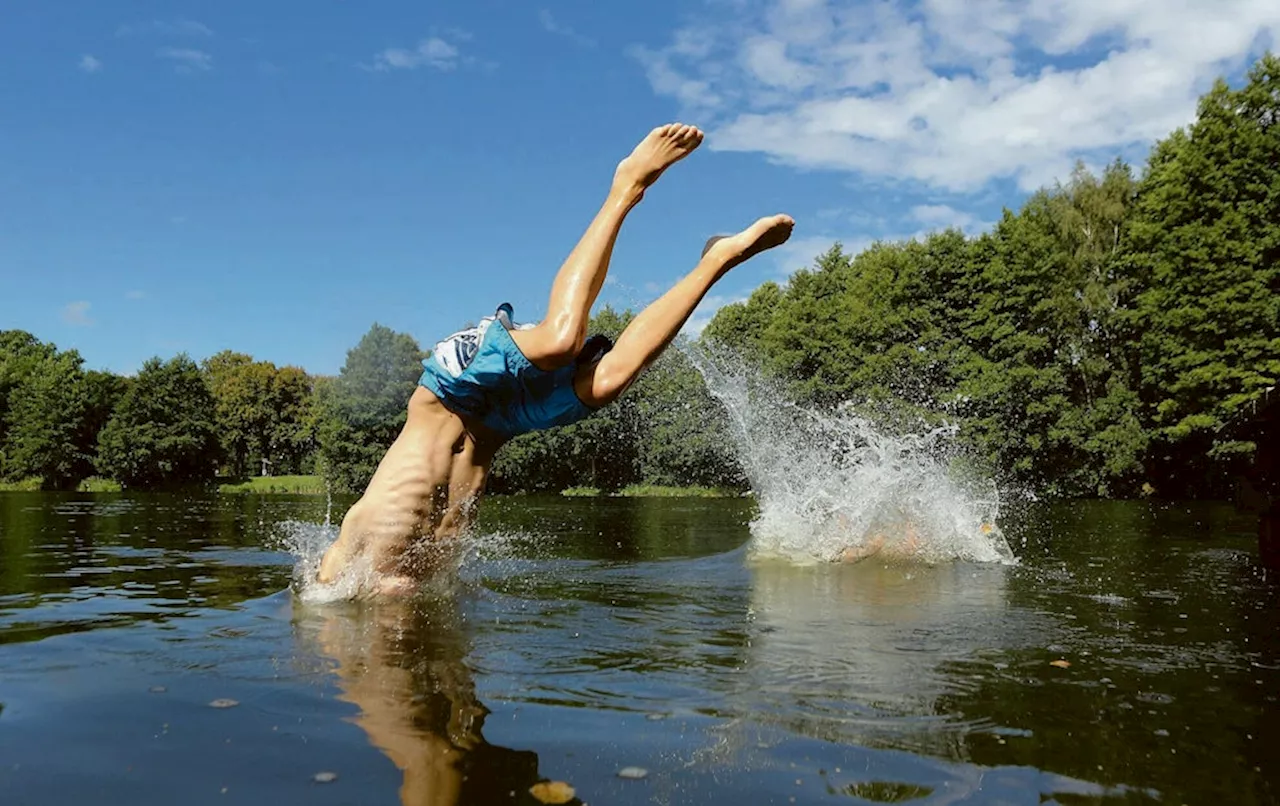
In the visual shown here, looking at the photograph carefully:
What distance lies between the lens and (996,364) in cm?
4041

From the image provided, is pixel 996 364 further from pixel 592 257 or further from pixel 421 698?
pixel 421 698

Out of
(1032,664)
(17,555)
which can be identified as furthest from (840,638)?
(17,555)

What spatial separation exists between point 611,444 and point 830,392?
51.2 feet

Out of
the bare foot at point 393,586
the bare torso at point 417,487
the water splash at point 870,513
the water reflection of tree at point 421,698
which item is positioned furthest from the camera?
the water splash at point 870,513

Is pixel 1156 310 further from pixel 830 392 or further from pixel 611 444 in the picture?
pixel 611 444

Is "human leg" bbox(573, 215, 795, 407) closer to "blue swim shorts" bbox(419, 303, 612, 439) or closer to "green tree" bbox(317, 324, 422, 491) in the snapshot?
"blue swim shorts" bbox(419, 303, 612, 439)

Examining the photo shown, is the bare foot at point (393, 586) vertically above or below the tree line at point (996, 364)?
below

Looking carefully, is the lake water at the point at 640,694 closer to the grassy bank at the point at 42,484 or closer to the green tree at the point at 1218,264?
the green tree at the point at 1218,264

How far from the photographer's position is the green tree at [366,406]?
5403cm

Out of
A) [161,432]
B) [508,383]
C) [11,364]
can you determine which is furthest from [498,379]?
[11,364]

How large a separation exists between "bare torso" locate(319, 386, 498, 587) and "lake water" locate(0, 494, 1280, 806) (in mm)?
348

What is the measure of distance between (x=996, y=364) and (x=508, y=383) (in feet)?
130

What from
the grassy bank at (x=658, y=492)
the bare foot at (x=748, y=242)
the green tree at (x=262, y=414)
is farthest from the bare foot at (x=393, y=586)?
the green tree at (x=262, y=414)

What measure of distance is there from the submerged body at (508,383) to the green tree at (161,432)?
65897mm
